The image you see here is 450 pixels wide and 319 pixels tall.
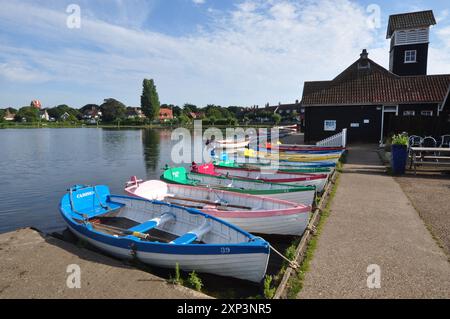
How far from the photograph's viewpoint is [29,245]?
7164 mm

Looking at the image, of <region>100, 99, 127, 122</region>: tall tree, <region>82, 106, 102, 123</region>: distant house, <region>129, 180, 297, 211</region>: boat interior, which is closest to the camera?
<region>129, 180, 297, 211</region>: boat interior

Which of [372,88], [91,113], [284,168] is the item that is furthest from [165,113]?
[284,168]

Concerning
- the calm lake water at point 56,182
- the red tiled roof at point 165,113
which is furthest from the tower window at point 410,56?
the red tiled roof at point 165,113

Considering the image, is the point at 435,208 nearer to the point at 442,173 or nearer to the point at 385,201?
the point at 385,201

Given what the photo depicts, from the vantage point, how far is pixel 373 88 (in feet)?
80.3

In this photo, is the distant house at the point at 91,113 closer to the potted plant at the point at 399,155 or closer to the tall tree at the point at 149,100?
the tall tree at the point at 149,100

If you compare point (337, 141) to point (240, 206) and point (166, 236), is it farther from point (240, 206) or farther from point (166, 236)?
point (166, 236)

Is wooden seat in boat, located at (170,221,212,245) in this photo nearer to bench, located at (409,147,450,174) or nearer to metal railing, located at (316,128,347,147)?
bench, located at (409,147,450,174)

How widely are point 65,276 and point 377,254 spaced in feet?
19.2

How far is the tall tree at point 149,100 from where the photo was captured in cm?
10669

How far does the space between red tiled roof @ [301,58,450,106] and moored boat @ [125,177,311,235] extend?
18094 millimetres

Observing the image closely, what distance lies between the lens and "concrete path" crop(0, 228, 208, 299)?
4973mm

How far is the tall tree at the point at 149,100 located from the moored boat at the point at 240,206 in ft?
328

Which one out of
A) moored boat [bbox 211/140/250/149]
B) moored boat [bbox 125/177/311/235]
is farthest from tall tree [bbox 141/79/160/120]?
moored boat [bbox 125/177/311/235]
